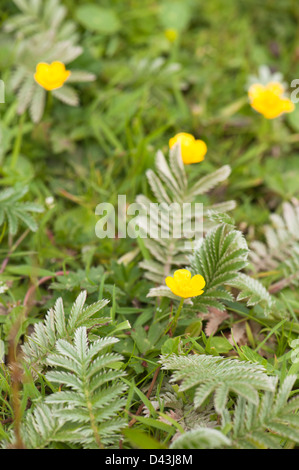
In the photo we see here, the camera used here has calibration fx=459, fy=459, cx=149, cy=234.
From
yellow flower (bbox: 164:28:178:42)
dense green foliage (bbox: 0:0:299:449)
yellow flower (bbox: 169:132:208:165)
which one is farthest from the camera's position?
yellow flower (bbox: 164:28:178:42)

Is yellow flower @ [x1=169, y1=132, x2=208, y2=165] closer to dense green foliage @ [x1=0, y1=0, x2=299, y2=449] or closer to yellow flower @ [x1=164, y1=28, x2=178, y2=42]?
dense green foliage @ [x1=0, y1=0, x2=299, y2=449]

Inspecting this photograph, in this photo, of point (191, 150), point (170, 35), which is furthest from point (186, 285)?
point (170, 35)

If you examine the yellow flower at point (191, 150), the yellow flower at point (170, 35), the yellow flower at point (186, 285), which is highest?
the yellow flower at point (170, 35)

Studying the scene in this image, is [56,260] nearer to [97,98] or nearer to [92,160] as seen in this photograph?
[92,160]

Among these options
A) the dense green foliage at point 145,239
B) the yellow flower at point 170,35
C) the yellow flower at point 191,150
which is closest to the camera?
the dense green foliage at point 145,239

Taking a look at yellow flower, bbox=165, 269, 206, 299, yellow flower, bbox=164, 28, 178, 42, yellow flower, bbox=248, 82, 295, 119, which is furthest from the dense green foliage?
yellow flower, bbox=248, 82, 295, 119

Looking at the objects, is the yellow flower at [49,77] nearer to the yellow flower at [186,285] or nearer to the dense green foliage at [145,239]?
the dense green foliage at [145,239]

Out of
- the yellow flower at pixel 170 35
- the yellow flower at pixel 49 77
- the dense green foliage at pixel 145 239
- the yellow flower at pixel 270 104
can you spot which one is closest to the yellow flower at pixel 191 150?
the dense green foliage at pixel 145 239
